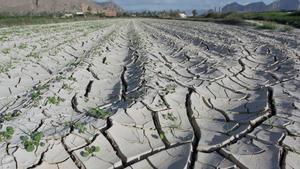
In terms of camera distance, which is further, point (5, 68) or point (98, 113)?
point (5, 68)

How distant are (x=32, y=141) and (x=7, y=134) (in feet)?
1.13

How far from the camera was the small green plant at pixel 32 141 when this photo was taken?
11.3ft

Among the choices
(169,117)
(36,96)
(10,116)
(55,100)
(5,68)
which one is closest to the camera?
(169,117)

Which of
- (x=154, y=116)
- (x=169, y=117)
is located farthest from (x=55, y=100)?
(x=169, y=117)

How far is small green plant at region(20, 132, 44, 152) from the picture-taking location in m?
3.46

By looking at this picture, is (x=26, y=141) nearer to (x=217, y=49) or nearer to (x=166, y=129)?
(x=166, y=129)

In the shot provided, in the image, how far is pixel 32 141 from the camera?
11.7 ft

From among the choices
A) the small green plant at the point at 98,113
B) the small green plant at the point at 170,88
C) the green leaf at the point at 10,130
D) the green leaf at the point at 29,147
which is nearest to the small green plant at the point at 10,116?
the green leaf at the point at 10,130

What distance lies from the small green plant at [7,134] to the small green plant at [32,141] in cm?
13

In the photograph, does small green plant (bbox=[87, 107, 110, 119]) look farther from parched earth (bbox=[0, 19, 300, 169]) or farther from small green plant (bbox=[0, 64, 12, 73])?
small green plant (bbox=[0, 64, 12, 73])

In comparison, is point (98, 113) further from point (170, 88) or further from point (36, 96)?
point (170, 88)

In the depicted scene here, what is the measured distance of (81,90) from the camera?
584cm

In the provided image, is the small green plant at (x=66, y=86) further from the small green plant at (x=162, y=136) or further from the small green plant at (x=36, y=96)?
the small green plant at (x=162, y=136)

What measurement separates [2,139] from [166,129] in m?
1.48
